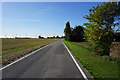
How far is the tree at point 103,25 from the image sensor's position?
7.35 m

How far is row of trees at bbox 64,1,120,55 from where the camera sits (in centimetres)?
736

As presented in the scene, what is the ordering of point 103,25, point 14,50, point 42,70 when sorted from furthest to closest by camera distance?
point 14,50 → point 103,25 → point 42,70

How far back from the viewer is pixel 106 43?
305 inches

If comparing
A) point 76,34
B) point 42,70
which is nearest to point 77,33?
point 76,34

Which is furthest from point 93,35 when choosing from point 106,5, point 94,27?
point 106,5

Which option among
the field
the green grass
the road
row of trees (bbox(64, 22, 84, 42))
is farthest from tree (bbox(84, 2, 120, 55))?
row of trees (bbox(64, 22, 84, 42))

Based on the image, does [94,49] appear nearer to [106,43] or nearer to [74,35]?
[106,43]

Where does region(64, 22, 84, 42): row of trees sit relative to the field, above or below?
above

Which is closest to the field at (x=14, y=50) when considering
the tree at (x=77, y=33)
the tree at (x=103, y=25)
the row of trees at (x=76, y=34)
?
the tree at (x=103, y=25)

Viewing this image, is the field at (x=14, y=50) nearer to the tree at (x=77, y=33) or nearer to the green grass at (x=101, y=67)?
the green grass at (x=101, y=67)

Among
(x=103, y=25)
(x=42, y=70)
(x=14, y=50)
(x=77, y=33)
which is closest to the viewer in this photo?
(x=42, y=70)

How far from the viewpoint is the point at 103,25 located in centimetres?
779

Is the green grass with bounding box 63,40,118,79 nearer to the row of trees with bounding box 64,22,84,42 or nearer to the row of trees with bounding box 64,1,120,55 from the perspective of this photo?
the row of trees with bounding box 64,1,120,55

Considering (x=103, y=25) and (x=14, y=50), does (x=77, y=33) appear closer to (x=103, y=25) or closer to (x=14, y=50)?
(x=14, y=50)
